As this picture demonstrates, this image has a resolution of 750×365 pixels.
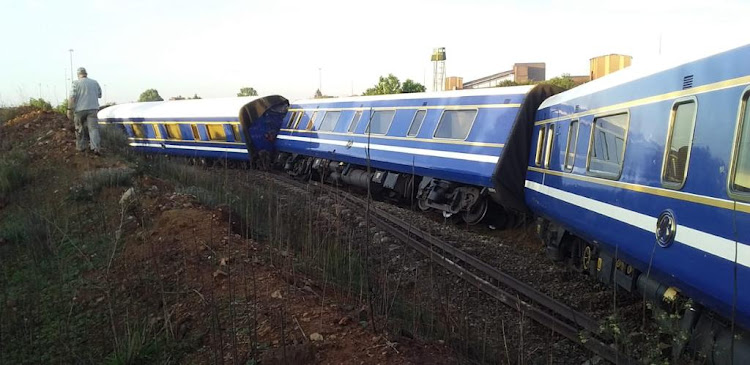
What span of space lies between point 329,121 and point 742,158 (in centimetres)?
1383

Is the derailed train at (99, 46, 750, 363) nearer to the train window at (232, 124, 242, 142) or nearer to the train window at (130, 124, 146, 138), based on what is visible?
the train window at (232, 124, 242, 142)

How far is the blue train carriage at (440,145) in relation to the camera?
1013 cm

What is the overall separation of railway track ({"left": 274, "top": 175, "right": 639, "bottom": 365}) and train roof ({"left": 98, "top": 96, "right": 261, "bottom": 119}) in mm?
12148

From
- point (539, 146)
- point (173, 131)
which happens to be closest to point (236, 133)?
point (173, 131)

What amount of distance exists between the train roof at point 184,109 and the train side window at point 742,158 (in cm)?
1821

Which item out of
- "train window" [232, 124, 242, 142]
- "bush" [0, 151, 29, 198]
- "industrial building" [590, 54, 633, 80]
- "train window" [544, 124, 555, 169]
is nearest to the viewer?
"train window" [544, 124, 555, 169]

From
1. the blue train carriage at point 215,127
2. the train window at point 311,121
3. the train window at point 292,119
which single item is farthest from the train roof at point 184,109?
the train window at point 311,121

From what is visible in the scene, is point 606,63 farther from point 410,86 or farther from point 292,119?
point 410,86

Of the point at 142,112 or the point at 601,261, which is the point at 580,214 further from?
the point at 142,112

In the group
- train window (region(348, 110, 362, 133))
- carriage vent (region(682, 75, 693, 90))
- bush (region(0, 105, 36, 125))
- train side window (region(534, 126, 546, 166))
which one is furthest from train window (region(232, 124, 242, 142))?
carriage vent (region(682, 75, 693, 90))

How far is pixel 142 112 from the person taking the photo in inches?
1021

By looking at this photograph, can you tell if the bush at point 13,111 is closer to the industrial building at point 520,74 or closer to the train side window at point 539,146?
the train side window at point 539,146

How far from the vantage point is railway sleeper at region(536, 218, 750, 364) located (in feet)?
11.0

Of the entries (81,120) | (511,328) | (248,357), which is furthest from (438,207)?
(248,357)
